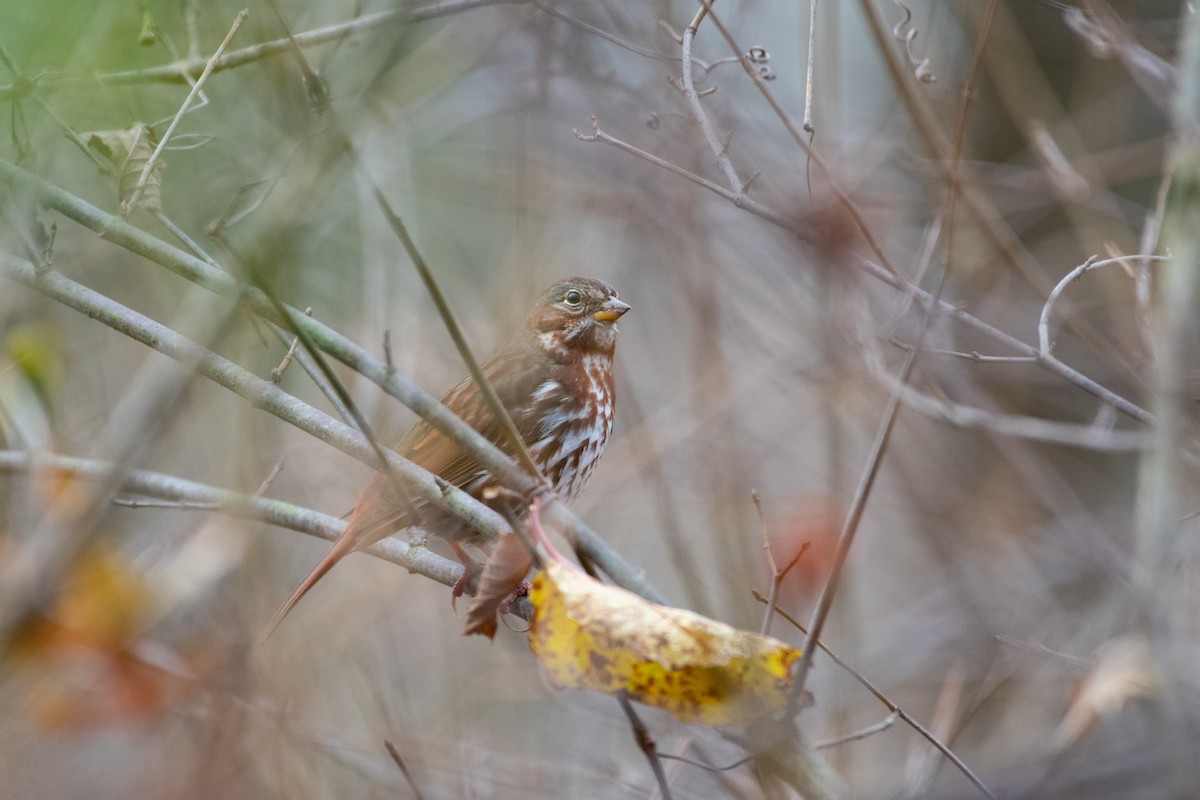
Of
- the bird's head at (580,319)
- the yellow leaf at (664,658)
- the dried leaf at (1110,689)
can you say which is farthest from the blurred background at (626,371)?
the yellow leaf at (664,658)

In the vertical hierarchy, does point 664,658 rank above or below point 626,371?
above

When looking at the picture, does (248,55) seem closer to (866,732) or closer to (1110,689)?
(866,732)

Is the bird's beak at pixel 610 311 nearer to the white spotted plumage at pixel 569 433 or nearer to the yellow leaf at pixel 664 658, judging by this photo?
the white spotted plumage at pixel 569 433

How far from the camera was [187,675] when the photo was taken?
13.2 feet

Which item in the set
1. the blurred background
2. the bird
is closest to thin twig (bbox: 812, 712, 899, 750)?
the blurred background

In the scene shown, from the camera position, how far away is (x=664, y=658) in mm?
2049

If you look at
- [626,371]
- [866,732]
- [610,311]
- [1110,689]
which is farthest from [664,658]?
[626,371]

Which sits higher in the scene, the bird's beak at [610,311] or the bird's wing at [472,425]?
the bird's beak at [610,311]

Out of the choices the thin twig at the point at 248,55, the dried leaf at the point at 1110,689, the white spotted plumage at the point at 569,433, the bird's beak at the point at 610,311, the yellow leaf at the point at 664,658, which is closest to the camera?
the yellow leaf at the point at 664,658

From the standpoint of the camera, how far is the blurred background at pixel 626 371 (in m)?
3.69

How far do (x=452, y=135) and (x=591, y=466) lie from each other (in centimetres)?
280

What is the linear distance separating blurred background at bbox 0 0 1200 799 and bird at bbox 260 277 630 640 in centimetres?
34

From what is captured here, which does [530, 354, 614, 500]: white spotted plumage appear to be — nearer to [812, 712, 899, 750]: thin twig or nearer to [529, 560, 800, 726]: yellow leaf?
[812, 712, 899, 750]: thin twig

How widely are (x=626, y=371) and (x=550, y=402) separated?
1.17 meters
